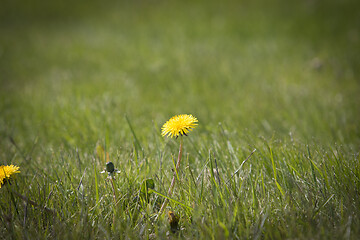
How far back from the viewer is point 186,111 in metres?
3.34

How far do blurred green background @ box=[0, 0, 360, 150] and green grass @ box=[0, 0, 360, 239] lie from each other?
0.03m

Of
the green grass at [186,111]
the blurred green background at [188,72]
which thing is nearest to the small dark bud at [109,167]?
the green grass at [186,111]

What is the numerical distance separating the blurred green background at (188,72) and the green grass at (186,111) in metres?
0.03

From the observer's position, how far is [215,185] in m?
1.30

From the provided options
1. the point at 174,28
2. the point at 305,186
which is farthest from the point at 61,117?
the point at 174,28

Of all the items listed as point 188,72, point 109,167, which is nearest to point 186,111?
point 188,72

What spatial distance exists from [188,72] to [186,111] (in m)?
1.55

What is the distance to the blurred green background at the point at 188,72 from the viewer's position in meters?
2.96

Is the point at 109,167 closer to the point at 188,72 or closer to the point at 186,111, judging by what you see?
the point at 186,111

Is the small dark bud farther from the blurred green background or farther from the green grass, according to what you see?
the blurred green background

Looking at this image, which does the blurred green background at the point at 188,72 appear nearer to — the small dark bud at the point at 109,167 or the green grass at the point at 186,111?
the green grass at the point at 186,111

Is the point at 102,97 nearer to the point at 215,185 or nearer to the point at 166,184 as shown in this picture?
the point at 166,184

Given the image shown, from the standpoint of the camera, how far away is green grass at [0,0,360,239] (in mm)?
1217

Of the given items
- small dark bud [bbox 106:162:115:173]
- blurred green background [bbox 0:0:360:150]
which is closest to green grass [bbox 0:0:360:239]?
blurred green background [bbox 0:0:360:150]
